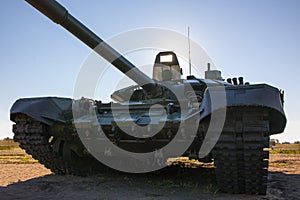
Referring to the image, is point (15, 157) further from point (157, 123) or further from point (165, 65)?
point (157, 123)

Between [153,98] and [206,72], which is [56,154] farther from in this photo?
[206,72]

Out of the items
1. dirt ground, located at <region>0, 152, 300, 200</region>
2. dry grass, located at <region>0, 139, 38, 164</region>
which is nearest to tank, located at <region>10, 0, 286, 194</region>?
dirt ground, located at <region>0, 152, 300, 200</region>

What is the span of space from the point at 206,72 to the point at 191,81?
164cm

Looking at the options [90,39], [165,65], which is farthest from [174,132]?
[165,65]

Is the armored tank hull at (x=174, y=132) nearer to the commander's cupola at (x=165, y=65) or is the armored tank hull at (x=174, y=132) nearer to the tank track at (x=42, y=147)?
the tank track at (x=42, y=147)

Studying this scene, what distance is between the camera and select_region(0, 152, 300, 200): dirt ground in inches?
230

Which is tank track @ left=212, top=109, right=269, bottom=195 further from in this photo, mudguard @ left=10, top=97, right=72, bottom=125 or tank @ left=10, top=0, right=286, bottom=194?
mudguard @ left=10, top=97, right=72, bottom=125

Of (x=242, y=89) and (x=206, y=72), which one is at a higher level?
(x=206, y=72)

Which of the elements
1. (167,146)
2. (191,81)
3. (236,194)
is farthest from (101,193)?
(191,81)

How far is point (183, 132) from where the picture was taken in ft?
21.0

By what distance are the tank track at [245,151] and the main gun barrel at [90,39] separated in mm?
2676

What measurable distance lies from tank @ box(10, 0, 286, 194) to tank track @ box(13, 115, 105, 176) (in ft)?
0.08

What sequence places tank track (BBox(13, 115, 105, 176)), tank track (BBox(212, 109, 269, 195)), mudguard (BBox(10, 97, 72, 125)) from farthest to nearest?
tank track (BBox(13, 115, 105, 176))
mudguard (BBox(10, 97, 72, 125))
tank track (BBox(212, 109, 269, 195))

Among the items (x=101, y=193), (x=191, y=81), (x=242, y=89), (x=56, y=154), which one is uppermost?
(x=191, y=81)
